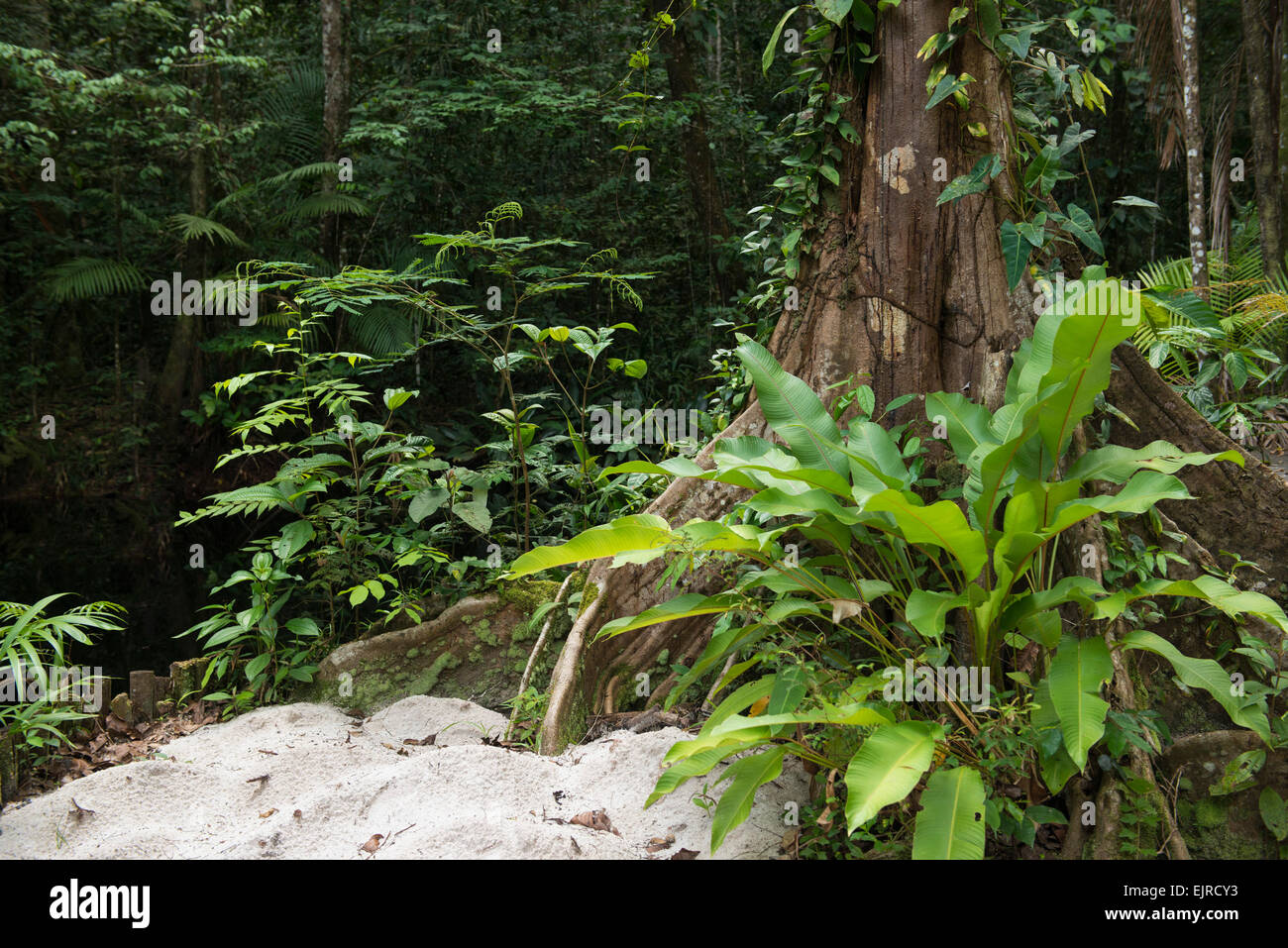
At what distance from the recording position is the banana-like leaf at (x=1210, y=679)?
6.40ft

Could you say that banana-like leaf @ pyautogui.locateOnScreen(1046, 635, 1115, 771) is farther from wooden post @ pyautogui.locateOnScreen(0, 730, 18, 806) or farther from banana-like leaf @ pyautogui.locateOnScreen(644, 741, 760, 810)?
wooden post @ pyautogui.locateOnScreen(0, 730, 18, 806)

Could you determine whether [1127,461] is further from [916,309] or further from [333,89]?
[333,89]

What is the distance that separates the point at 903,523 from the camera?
1.99m

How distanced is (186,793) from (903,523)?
2259 mm

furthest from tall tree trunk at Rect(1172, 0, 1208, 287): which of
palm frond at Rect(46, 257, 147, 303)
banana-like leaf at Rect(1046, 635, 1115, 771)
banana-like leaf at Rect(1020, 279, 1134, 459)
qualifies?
palm frond at Rect(46, 257, 147, 303)

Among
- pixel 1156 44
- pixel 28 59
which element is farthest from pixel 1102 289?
pixel 28 59

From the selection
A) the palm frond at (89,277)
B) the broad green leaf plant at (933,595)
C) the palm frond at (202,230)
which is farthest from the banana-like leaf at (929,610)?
the palm frond at (89,277)

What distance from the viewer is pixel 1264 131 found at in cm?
542

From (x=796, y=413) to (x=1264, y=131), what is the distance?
4.92 m

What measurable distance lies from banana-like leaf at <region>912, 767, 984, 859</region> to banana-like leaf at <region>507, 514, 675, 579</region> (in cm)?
84

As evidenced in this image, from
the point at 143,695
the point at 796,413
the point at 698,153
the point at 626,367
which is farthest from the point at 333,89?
the point at 796,413

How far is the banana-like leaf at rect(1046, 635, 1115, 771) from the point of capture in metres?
1.81
